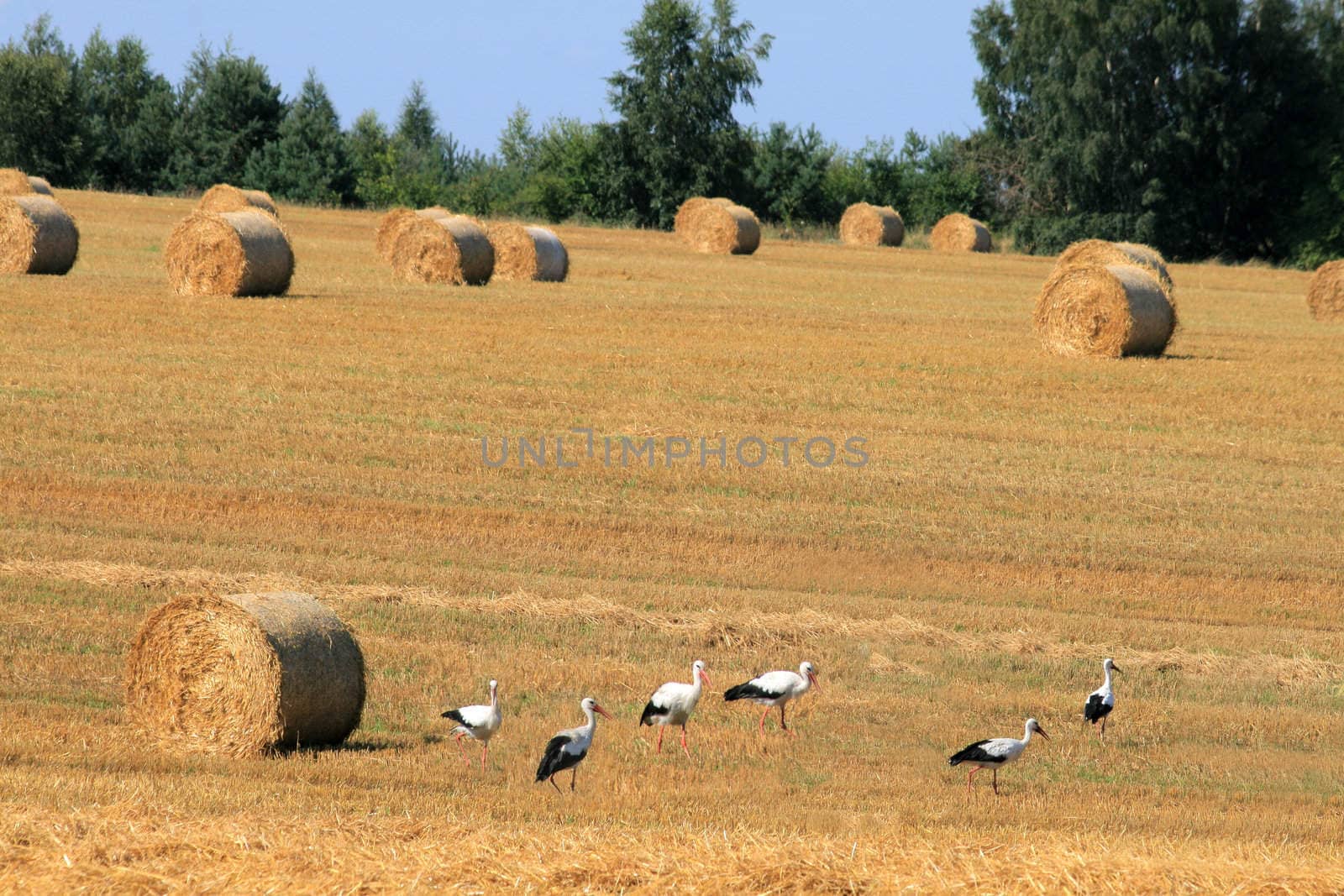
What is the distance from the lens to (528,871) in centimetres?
518

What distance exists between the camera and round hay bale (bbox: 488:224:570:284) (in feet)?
114

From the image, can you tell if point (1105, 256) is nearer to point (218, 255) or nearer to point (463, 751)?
point (218, 255)

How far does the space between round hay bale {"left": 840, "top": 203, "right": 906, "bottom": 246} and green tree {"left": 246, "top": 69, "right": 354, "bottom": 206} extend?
23.9 meters

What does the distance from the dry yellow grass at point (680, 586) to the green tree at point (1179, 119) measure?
36.7 metres

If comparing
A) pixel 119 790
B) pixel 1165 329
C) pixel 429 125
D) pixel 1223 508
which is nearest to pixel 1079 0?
pixel 1165 329

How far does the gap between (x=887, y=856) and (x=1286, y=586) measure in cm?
944

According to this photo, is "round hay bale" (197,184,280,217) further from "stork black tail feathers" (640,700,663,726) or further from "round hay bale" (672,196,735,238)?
"stork black tail feathers" (640,700,663,726)

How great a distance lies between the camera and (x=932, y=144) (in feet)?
259

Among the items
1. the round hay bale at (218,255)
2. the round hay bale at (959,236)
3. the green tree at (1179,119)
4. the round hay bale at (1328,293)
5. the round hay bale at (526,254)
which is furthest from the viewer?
the green tree at (1179,119)

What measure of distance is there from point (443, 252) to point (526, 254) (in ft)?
9.69

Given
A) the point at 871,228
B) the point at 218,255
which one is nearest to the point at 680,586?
the point at 218,255

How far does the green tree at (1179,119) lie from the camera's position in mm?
60125

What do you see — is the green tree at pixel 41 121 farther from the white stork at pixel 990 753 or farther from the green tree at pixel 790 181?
the white stork at pixel 990 753

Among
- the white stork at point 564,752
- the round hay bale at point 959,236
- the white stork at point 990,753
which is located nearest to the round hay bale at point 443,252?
the white stork at point 564,752
